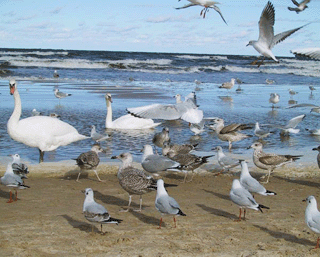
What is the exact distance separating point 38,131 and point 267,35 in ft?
14.9

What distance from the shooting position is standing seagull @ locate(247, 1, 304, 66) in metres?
8.66

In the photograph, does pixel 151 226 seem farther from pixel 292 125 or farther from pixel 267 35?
pixel 292 125

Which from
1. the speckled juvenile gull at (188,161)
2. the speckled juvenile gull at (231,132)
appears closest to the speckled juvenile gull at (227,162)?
the speckled juvenile gull at (188,161)

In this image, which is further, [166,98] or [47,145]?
[166,98]

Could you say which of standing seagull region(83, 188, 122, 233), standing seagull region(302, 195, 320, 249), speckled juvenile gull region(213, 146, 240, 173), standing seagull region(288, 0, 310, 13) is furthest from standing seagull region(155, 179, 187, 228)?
standing seagull region(288, 0, 310, 13)

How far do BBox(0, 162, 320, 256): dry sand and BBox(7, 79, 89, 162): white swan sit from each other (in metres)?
1.27

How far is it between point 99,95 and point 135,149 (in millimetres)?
9733

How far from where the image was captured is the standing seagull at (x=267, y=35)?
866 cm

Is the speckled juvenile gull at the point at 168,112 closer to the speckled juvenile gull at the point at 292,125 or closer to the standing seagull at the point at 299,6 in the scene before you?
the standing seagull at the point at 299,6

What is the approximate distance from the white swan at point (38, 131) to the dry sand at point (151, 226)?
127 cm

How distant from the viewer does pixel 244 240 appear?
194 inches

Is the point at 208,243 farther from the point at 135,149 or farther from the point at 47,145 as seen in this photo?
the point at 135,149

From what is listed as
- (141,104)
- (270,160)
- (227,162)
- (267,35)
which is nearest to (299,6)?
(267,35)

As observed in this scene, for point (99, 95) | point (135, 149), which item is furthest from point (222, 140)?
point (99, 95)
